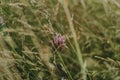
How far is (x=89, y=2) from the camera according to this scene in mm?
2506

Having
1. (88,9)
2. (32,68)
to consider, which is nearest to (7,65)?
(32,68)

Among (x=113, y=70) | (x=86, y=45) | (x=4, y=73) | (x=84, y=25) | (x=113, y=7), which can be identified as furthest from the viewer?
(x=113, y=7)

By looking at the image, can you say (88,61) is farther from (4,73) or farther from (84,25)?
(4,73)

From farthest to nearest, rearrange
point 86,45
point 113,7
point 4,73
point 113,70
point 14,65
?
point 113,7
point 86,45
point 113,70
point 14,65
point 4,73

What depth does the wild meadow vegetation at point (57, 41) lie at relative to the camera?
5.05 feet

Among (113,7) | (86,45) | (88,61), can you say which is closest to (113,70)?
(88,61)

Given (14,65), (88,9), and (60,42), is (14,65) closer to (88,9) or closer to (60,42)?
(60,42)

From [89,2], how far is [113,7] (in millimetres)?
174

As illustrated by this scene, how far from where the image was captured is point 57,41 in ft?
5.36

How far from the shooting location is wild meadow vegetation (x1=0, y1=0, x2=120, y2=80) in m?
1.54

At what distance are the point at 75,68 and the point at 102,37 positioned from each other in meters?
0.38

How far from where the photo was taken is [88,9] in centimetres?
247

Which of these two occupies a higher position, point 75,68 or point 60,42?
point 60,42

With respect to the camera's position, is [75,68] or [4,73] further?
[75,68]
